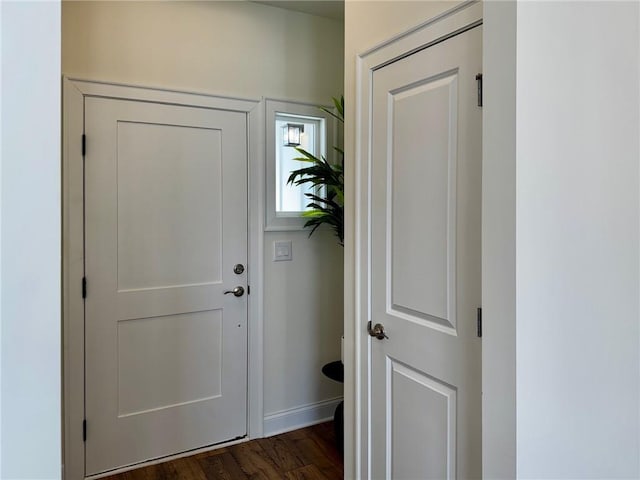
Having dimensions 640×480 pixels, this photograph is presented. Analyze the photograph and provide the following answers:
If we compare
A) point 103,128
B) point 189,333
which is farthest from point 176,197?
point 189,333

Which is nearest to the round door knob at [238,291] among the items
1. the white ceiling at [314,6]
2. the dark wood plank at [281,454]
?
the dark wood plank at [281,454]

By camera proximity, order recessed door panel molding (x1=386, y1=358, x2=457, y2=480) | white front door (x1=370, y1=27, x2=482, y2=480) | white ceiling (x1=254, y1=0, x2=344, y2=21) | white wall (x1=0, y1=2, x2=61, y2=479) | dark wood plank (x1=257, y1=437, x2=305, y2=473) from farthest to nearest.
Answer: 1. white ceiling (x1=254, y1=0, x2=344, y2=21)
2. dark wood plank (x1=257, y1=437, x2=305, y2=473)
3. recessed door panel molding (x1=386, y1=358, x2=457, y2=480)
4. white front door (x1=370, y1=27, x2=482, y2=480)
5. white wall (x1=0, y1=2, x2=61, y2=479)

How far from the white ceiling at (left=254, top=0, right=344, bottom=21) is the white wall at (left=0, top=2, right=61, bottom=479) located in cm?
225

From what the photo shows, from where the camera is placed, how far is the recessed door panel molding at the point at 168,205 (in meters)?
2.38

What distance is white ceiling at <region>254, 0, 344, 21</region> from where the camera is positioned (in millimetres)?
2650

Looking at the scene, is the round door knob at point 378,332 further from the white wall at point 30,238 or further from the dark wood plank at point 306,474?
the white wall at point 30,238

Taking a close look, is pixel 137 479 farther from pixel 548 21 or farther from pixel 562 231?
pixel 548 21

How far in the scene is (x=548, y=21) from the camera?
1.18 meters

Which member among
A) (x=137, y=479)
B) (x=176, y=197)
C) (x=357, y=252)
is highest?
(x=176, y=197)

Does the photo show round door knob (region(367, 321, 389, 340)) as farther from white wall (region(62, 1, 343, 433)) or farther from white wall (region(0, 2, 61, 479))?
white wall (region(0, 2, 61, 479))

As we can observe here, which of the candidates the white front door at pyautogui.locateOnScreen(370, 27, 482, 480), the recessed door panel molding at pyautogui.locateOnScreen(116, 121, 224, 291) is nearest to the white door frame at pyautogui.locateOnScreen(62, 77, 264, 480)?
the recessed door panel molding at pyautogui.locateOnScreen(116, 121, 224, 291)

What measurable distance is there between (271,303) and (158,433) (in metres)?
0.95

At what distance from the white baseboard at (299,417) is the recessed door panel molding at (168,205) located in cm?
96

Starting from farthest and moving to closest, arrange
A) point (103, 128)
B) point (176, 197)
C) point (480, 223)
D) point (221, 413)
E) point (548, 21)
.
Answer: point (221, 413)
point (176, 197)
point (103, 128)
point (480, 223)
point (548, 21)
